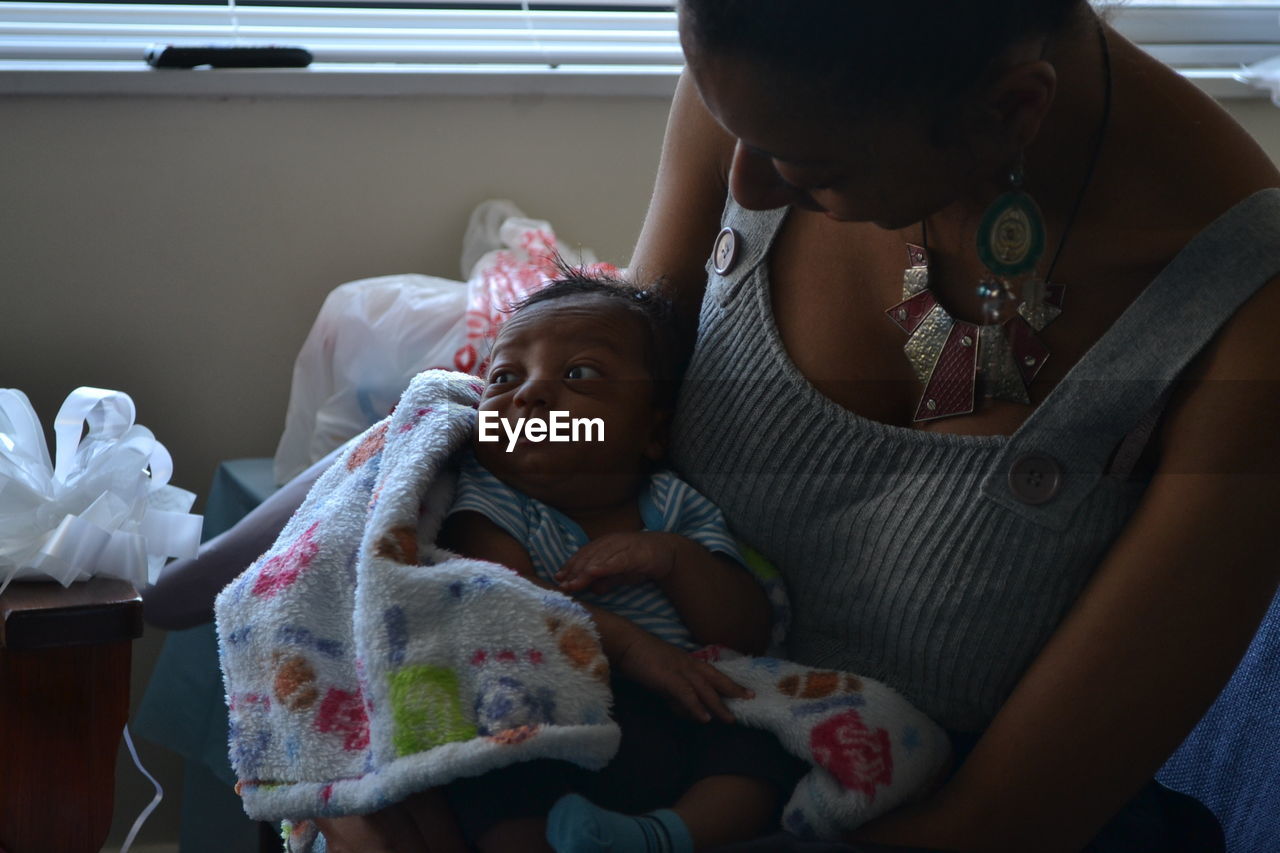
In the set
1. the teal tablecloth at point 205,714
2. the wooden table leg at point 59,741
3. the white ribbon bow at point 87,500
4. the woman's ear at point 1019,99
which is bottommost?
the teal tablecloth at point 205,714

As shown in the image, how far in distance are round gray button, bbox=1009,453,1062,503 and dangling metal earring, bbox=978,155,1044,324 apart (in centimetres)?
11

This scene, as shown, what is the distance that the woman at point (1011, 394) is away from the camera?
74cm

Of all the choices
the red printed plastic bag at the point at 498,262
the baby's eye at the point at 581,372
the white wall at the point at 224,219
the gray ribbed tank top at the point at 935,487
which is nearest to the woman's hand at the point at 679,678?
the gray ribbed tank top at the point at 935,487

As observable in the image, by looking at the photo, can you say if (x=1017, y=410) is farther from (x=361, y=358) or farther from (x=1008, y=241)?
(x=361, y=358)

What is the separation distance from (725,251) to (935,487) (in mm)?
269

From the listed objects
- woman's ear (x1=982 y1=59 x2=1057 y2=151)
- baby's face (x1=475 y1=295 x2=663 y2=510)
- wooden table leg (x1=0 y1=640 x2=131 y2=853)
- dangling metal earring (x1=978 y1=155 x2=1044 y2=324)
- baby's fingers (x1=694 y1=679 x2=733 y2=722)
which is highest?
woman's ear (x1=982 y1=59 x2=1057 y2=151)

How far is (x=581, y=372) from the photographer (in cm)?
99

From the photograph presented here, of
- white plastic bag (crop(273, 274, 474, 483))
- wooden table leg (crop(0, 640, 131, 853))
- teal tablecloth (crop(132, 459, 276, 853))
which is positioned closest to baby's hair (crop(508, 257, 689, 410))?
wooden table leg (crop(0, 640, 131, 853))

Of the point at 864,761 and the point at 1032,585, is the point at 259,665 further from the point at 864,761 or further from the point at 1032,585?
the point at 1032,585

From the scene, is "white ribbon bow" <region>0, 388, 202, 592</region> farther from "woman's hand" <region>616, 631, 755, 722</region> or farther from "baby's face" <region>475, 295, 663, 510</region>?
"woman's hand" <region>616, 631, 755, 722</region>

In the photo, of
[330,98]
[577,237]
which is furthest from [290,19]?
[577,237]

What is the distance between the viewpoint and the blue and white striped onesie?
0.93 m

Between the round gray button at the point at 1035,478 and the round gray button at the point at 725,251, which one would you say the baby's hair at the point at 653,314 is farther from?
the round gray button at the point at 1035,478

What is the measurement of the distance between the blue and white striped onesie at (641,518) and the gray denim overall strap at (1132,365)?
224mm
